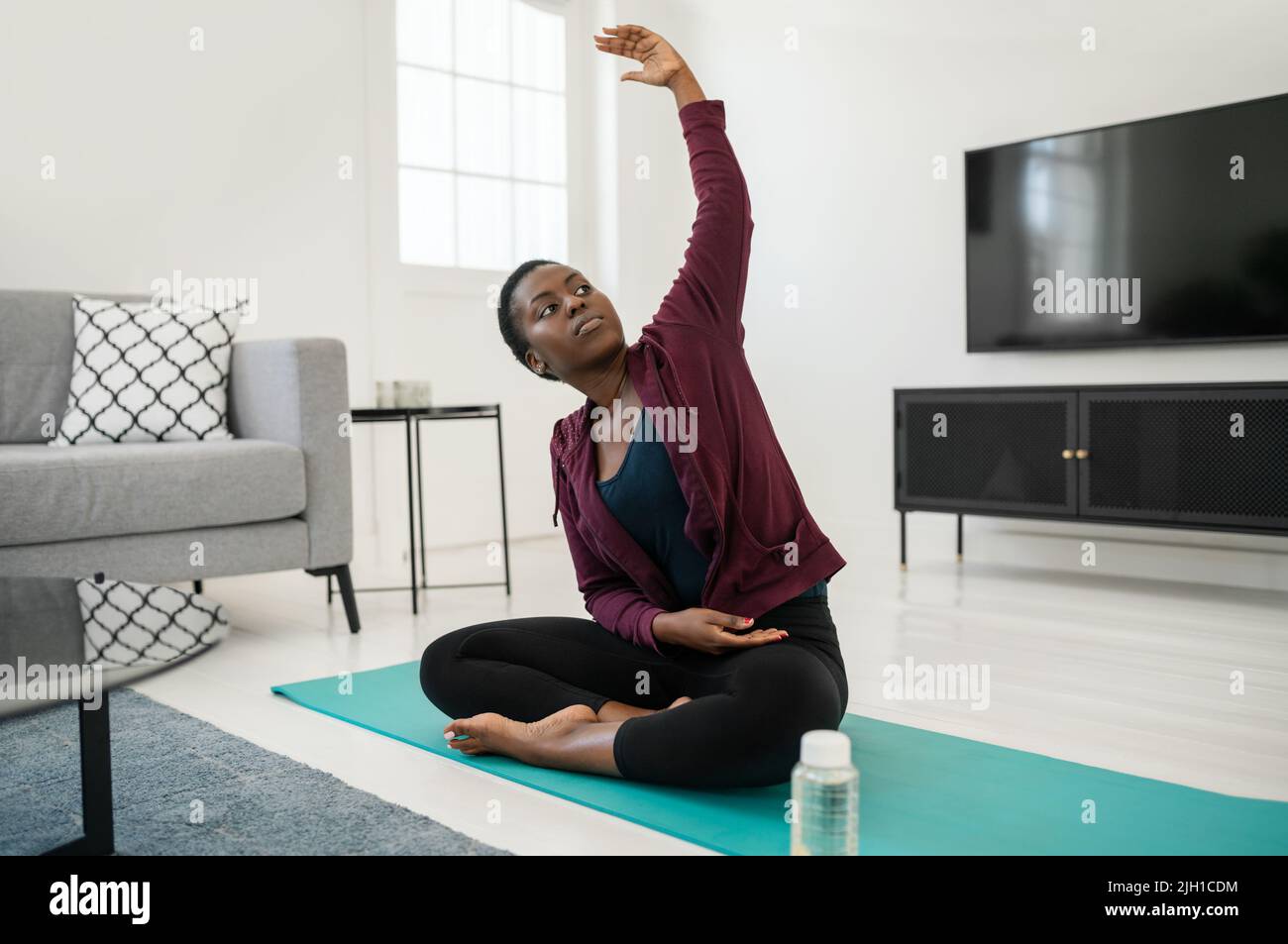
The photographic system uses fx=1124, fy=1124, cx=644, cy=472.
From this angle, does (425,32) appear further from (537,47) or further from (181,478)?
(181,478)

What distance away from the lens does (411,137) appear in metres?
4.32

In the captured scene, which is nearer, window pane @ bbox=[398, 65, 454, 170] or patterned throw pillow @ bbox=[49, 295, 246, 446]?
patterned throw pillow @ bbox=[49, 295, 246, 446]

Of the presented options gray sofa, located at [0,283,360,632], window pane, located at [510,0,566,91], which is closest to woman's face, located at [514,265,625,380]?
gray sofa, located at [0,283,360,632]

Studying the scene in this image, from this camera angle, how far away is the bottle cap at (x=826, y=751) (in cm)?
92

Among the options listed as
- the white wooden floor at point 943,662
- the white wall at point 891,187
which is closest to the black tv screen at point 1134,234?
the white wall at point 891,187

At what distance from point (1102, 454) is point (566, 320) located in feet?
7.32

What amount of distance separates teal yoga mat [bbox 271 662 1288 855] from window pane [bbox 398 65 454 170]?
3.05 metres

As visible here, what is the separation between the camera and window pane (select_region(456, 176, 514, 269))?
4.54 metres

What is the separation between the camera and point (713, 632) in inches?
59.8

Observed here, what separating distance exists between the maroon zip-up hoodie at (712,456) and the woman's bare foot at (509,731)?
0.14 metres

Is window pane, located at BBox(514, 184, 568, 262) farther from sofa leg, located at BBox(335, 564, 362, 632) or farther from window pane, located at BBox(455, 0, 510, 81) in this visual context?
sofa leg, located at BBox(335, 564, 362, 632)

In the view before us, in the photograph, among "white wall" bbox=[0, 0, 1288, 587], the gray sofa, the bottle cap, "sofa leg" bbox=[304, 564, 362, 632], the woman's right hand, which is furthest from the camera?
"white wall" bbox=[0, 0, 1288, 587]

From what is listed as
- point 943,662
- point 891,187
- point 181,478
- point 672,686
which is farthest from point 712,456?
point 891,187
